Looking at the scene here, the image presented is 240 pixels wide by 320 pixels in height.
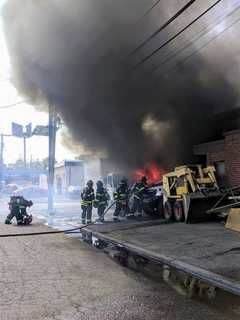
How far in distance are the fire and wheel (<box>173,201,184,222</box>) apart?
5.59m

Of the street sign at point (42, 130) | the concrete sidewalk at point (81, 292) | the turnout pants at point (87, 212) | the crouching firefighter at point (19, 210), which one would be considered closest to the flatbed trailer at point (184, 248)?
the concrete sidewalk at point (81, 292)

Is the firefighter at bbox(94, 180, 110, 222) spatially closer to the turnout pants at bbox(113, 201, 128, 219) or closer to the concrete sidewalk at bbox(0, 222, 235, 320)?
the turnout pants at bbox(113, 201, 128, 219)

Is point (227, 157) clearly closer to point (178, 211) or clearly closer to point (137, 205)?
point (178, 211)

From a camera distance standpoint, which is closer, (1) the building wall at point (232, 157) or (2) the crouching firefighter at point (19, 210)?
(1) the building wall at point (232, 157)

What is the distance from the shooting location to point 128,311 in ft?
14.1

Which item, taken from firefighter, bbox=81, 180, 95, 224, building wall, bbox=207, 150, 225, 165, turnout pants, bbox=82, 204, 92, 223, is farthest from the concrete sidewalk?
building wall, bbox=207, 150, 225, 165

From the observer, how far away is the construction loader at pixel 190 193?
37.4ft

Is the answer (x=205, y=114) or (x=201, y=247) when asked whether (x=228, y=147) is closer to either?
(x=205, y=114)

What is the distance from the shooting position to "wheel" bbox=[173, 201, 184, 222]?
1199 cm

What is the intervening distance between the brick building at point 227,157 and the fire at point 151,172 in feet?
12.3

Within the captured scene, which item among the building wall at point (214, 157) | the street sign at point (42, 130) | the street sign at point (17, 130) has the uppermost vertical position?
the street sign at point (17, 130)

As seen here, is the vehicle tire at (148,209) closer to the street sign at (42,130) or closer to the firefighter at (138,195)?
the firefighter at (138,195)

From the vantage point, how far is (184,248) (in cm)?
795


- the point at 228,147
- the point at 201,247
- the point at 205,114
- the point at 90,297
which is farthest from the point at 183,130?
the point at 90,297
